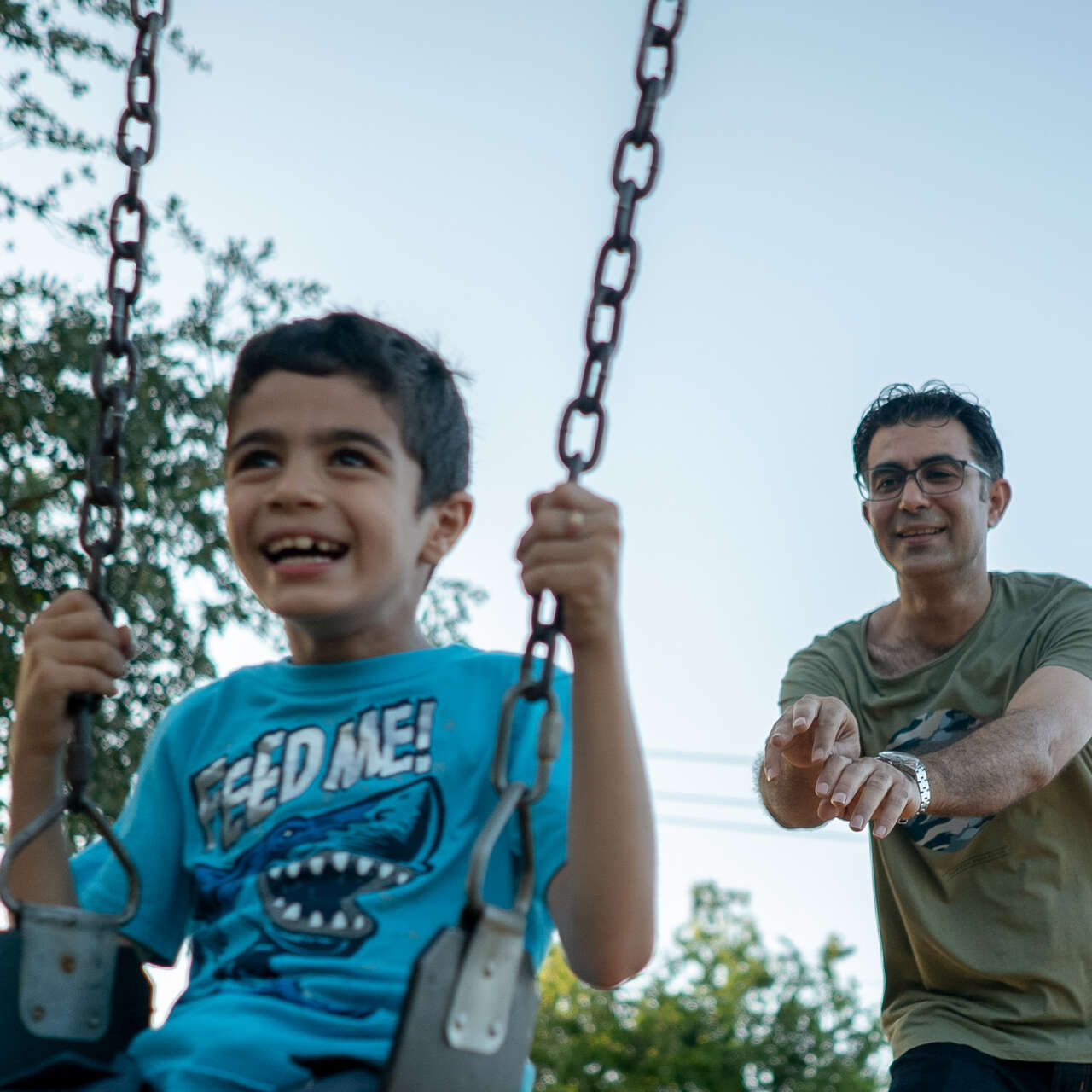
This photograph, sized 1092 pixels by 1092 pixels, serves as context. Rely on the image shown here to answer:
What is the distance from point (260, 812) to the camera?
77.6 inches

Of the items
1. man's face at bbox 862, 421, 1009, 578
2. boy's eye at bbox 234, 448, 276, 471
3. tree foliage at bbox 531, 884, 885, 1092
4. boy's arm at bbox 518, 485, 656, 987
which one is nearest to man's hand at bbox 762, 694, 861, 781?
man's face at bbox 862, 421, 1009, 578

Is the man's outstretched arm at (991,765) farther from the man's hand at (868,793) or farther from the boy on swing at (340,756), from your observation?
the boy on swing at (340,756)

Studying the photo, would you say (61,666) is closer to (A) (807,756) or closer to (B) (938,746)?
(A) (807,756)

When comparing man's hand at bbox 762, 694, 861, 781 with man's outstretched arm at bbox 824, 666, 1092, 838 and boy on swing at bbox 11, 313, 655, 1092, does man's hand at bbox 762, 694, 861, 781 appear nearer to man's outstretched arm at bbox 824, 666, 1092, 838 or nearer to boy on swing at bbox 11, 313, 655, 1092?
man's outstretched arm at bbox 824, 666, 1092, 838

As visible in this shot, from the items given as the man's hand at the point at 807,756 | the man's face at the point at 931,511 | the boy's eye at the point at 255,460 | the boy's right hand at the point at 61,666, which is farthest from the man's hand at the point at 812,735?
the boy's right hand at the point at 61,666

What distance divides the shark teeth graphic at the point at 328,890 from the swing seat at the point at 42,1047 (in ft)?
0.74

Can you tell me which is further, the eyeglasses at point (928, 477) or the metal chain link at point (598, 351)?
the eyeglasses at point (928, 477)

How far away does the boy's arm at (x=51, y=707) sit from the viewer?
6.68 ft

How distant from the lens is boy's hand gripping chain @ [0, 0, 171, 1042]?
1.85 meters

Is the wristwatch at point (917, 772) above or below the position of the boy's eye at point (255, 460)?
below

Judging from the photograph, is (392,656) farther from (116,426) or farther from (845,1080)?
(845,1080)

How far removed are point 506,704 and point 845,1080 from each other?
19.5 meters

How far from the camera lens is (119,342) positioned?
2111 millimetres

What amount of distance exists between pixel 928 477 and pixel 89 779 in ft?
6.42
